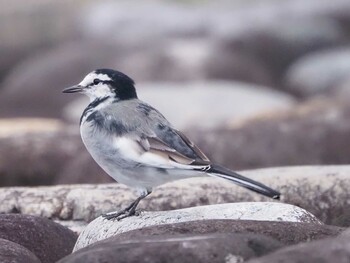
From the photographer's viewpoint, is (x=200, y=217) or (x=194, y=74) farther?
(x=194, y=74)

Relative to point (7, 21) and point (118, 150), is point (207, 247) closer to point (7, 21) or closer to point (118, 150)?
point (118, 150)

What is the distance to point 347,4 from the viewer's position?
A: 26703mm

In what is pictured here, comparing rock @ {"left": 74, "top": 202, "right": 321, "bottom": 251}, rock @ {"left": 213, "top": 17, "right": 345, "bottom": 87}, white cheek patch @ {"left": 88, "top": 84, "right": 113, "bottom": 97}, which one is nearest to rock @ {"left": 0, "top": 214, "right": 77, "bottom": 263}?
rock @ {"left": 74, "top": 202, "right": 321, "bottom": 251}

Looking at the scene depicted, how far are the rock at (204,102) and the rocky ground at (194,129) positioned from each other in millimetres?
30

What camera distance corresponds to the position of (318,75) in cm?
1956

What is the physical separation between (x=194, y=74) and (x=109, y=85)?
10.9 meters

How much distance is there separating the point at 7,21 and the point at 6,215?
20.4m

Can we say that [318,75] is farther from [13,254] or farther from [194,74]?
[13,254]

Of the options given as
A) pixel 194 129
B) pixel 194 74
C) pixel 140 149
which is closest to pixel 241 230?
pixel 140 149

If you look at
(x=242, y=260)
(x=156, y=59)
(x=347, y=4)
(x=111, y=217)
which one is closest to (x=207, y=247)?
(x=242, y=260)

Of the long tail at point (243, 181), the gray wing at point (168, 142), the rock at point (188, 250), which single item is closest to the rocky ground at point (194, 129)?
the rock at point (188, 250)

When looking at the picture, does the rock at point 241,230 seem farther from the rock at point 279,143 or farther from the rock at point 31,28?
the rock at point 31,28

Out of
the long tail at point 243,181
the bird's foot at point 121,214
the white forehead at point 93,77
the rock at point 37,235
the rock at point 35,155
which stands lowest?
the rock at point 35,155

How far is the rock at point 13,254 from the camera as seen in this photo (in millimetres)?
6242
